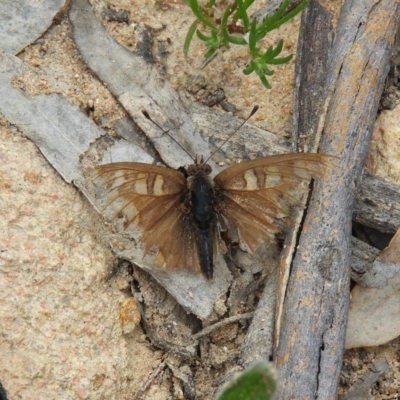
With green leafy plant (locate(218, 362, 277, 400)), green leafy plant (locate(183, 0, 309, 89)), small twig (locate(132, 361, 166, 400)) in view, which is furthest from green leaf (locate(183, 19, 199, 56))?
green leafy plant (locate(218, 362, 277, 400))

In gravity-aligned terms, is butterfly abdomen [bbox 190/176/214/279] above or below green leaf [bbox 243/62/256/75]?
below

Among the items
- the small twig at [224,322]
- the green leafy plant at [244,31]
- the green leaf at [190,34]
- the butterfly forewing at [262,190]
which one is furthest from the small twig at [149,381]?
the green leaf at [190,34]

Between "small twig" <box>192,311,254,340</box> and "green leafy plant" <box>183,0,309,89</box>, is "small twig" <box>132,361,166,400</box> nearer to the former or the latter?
"small twig" <box>192,311,254,340</box>

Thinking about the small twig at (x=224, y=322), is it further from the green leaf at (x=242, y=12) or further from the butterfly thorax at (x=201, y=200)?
the green leaf at (x=242, y=12)

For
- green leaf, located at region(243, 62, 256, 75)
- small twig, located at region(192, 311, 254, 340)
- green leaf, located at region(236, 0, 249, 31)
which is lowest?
small twig, located at region(192, 311, 254, 340)

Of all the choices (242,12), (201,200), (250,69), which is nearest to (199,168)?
(201,200)

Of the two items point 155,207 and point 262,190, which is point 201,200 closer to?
→ point 155,207
